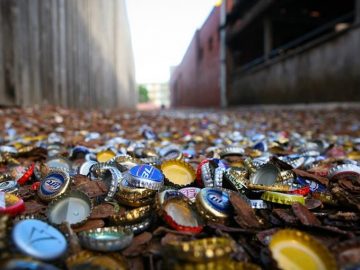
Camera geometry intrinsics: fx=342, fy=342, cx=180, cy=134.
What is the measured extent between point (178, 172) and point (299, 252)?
866mm

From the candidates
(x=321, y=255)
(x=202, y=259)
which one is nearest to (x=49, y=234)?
(x=202, y=259)

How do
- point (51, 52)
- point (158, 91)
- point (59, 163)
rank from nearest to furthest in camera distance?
point (59, 163), point (51, 52), point (158, 91)

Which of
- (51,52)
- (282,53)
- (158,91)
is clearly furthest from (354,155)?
(158,91)

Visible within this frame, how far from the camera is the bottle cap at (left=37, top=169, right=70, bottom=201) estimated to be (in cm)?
142

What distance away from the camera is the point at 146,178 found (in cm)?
150

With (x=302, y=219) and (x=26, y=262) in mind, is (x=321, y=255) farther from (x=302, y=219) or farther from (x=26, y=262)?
(x=26, y=262)


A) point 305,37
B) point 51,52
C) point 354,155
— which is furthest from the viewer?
point 305,37

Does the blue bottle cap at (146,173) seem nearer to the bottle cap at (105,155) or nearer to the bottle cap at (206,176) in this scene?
the bottle cap at (206,176)

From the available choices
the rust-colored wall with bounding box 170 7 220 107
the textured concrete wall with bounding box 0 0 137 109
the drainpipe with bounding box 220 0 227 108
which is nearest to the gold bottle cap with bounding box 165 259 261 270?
the textured concrete wall with bounding box 0 0 137 109

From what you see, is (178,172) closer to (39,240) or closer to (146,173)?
(146,173)

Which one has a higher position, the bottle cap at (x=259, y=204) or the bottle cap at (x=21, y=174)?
the bottle cap at (x=21, y=174)

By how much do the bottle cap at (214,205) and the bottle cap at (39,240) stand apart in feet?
1.62

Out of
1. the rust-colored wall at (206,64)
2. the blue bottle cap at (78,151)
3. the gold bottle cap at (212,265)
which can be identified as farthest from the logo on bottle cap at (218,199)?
the rust-colored wall at (206,64)

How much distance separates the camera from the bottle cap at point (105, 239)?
103cm
